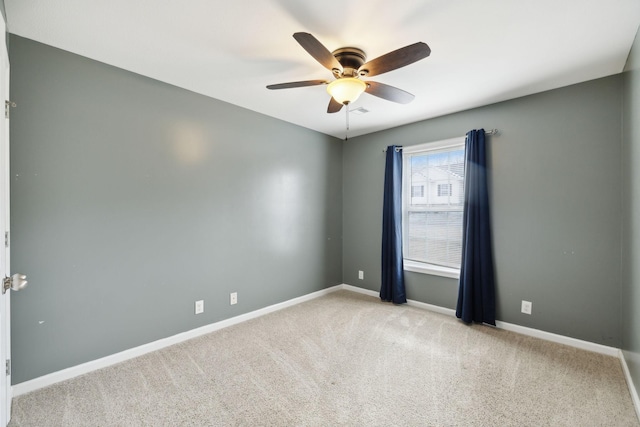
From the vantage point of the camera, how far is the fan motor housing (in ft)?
6.81

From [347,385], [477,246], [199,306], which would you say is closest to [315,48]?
[347,385]

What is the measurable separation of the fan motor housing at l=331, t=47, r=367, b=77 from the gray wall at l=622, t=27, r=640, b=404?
5.89ft

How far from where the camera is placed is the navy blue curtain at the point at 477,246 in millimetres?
3127

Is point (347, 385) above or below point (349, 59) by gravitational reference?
below

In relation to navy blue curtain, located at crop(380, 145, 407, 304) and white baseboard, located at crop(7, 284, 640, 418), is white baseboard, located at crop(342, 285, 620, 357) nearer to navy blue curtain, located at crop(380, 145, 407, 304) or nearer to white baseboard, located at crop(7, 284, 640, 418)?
Answer: white baseboard, located at crop(7, 284, 640, 418)

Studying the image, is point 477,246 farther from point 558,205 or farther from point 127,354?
point 127,354

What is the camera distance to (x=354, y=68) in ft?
6.99

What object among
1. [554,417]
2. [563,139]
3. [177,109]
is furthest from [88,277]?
[563,139]

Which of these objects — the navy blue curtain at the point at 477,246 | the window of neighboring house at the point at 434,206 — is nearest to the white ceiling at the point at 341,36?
the navy blue curtain at the point at 477,246

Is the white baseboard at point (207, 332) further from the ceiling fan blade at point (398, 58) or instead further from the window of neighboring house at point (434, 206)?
the ceiling fan blade at point (398, 58)

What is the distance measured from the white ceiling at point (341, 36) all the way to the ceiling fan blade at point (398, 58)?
0.77 ft

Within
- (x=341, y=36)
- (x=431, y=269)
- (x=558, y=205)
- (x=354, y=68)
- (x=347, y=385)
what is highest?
(x=341, y=36)

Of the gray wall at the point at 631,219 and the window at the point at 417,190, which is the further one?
the window at the point at 417,190

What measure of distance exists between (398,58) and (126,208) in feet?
7.89
